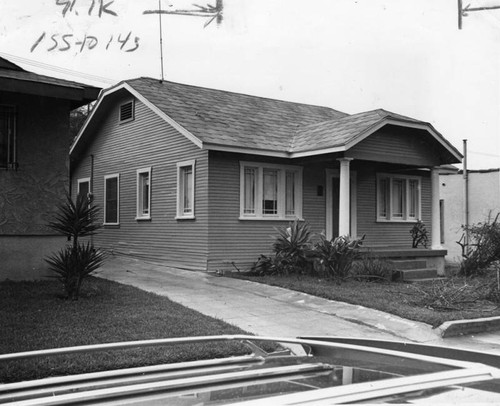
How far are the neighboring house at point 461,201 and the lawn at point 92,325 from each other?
635 inches

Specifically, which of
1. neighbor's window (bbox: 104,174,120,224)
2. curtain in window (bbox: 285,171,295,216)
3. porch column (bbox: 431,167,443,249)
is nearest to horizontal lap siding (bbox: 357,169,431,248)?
porch column (bbox: 431,167,443,249)

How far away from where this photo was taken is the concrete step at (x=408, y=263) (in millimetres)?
15820

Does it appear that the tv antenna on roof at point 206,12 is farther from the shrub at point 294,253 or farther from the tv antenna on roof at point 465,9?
the shrub at point 294,253

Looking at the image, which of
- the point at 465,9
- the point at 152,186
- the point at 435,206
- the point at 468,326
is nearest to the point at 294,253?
the point at 152,186

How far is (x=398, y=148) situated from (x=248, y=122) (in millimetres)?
4342

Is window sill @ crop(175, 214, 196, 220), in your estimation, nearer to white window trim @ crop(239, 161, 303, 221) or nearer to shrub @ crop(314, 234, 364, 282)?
white window trim @ crop(239, 161, 303, 221)

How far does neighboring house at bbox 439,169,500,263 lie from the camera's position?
885 inches

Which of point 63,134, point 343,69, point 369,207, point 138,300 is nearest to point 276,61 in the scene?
point 343,69

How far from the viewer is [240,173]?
15531 millimetres

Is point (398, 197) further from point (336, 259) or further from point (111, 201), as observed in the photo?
point (111, 201)

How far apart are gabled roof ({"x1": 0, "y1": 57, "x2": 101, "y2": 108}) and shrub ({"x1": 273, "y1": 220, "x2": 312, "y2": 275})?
19.2 ft

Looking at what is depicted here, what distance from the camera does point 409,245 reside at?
64.7ft

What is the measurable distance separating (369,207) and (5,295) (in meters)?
12.0

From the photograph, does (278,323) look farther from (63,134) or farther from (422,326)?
(63,134)
